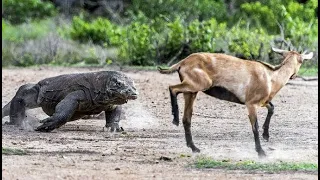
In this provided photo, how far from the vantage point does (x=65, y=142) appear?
39.8 feet

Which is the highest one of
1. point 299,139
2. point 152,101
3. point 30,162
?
point 30,162

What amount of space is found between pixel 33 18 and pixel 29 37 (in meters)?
6.91

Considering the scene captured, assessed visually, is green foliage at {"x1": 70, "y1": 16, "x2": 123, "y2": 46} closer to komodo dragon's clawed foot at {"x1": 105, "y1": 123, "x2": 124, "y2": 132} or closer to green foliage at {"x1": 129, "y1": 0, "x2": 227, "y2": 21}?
green foliage at {"x1": 129, "y1": 0, "x2": 227, "y2": 21}

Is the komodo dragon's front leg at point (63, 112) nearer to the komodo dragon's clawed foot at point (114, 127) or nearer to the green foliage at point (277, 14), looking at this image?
the komodo dragon's clawed foot at point (114, 127)

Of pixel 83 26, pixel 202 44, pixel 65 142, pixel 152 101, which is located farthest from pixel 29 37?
pixel 65 142

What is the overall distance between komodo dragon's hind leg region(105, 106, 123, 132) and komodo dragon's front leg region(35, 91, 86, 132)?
44 cm

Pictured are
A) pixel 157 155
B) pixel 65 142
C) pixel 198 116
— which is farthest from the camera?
pixel 198 116

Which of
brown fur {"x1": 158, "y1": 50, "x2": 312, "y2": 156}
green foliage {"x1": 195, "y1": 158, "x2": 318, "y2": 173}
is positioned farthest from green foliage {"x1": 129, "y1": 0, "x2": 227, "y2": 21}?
green foliage {"x1": 195, "y1": 158, "x2": 318, "y2": 173}

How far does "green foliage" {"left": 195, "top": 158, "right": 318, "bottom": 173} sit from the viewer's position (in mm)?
10288

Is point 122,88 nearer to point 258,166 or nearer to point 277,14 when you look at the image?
point 258,166

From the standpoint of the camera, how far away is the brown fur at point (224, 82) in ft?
37.3

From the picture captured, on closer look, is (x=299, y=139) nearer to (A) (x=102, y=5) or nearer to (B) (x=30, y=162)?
(B) (x=30, y=162)

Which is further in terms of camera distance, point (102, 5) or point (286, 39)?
point (102, 5)

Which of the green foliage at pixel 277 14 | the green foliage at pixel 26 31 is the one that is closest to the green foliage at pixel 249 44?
the green foliage at pixel 277 14
